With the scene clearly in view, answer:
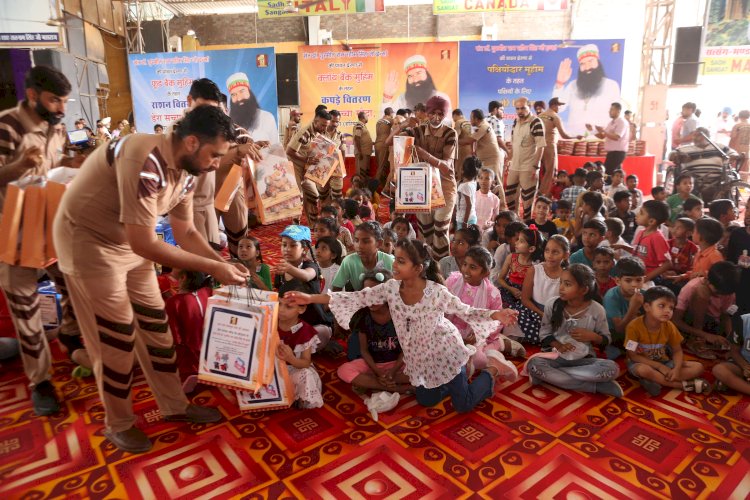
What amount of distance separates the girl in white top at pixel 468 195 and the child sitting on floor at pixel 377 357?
2.54 m

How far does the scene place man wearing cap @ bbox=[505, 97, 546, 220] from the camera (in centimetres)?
593

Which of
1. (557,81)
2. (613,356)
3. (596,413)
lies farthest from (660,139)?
(596,413)

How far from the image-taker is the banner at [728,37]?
11188 mm

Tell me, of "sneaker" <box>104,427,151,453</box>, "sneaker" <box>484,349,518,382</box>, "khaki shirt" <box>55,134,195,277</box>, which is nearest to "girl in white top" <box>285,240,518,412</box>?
"sneaker" <box>484,349,518,382</box>

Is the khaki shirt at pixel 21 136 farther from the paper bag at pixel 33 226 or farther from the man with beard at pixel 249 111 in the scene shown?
the man with beard at pixel 249 111

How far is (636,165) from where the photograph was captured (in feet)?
28.9

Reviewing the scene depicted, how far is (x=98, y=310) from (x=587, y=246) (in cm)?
329

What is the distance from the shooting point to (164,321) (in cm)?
240

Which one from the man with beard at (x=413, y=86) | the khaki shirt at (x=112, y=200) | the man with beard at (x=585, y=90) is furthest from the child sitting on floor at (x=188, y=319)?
the man with beard at (x=585, y=90)

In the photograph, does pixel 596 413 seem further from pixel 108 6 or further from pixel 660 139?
pixel 108 6

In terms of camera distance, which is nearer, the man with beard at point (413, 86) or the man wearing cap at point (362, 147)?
the man wearing cap at point (362, 147)

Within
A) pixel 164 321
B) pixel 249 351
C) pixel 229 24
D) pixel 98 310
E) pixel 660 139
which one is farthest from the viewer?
pixel 229 24

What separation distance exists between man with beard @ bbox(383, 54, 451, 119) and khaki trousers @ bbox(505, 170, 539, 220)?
6132 mm

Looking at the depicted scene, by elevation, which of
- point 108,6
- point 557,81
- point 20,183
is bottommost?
point 20,183
